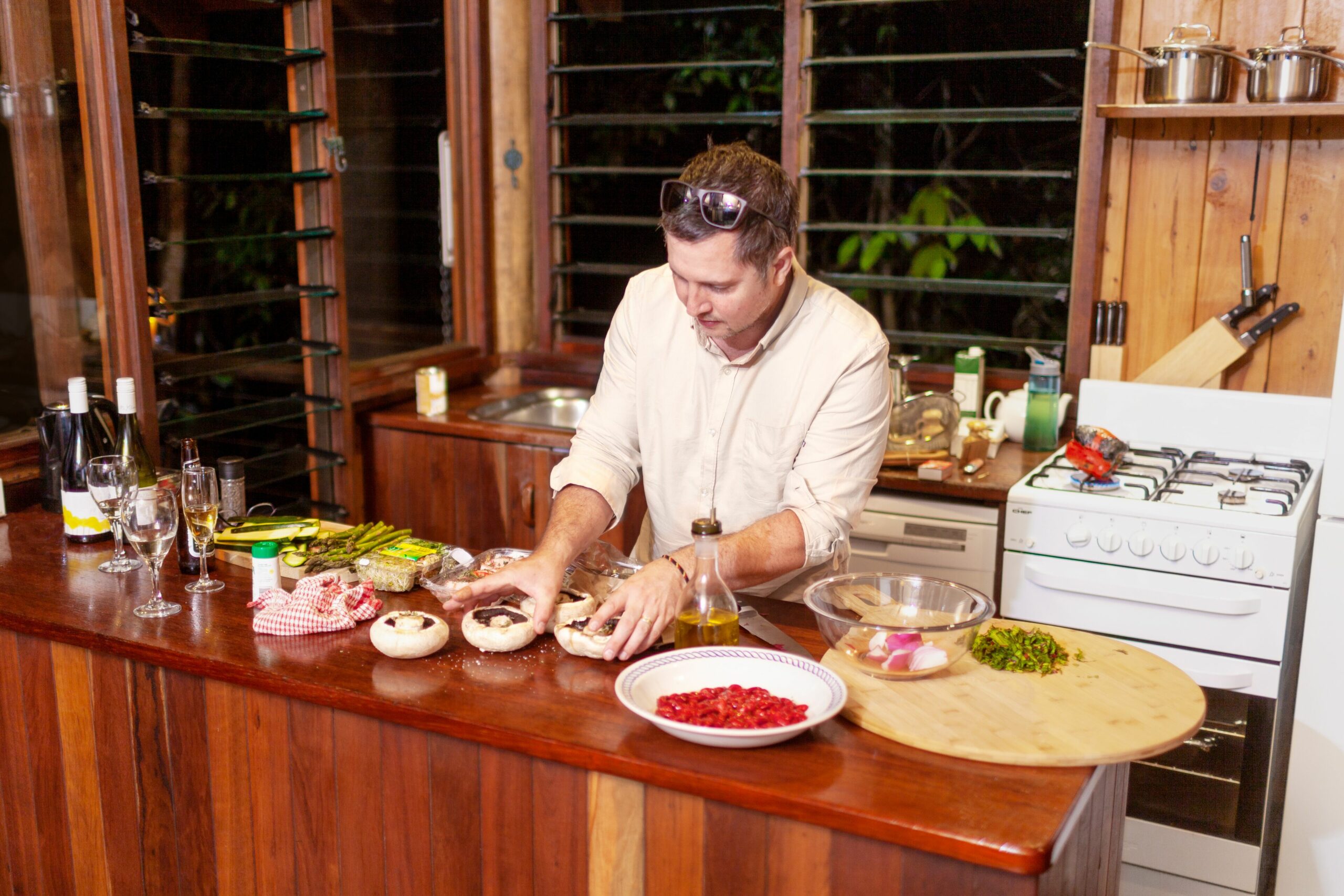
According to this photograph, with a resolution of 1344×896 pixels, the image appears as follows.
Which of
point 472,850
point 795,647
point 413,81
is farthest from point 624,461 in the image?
point 413,81

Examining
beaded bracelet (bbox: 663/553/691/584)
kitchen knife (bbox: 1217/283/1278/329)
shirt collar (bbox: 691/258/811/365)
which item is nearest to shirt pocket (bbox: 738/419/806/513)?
shirt collar (bbox: 691/258/811/365)

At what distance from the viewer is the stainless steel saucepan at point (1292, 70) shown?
295 cm

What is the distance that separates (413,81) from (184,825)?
8.35 feet

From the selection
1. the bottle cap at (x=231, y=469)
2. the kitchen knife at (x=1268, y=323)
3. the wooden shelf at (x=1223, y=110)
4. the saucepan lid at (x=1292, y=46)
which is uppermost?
the saucepan lid at (x=1292, y=46)

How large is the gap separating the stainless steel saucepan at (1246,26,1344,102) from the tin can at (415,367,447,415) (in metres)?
2.41

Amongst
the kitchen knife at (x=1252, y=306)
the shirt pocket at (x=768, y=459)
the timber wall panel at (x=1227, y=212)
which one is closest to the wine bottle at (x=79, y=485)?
the shirt pocket at (x=768, y=459)

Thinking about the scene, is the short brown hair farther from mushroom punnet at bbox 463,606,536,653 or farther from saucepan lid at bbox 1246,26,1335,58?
saucepan lid at bbox 1246,26,1335,58

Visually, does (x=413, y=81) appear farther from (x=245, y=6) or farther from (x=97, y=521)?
(x=97, y=521)

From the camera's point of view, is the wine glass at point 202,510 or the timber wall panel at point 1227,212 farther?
the timber wall panel at point 1227,212

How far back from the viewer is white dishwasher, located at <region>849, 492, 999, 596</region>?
298 centimetres

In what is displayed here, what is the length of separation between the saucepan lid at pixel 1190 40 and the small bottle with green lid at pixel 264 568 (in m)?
2.53

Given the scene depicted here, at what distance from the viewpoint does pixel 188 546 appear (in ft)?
7.45

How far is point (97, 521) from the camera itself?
2467 millimetres

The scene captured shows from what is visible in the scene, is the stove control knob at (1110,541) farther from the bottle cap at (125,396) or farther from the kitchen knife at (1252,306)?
the bottle cap at (125,396)
